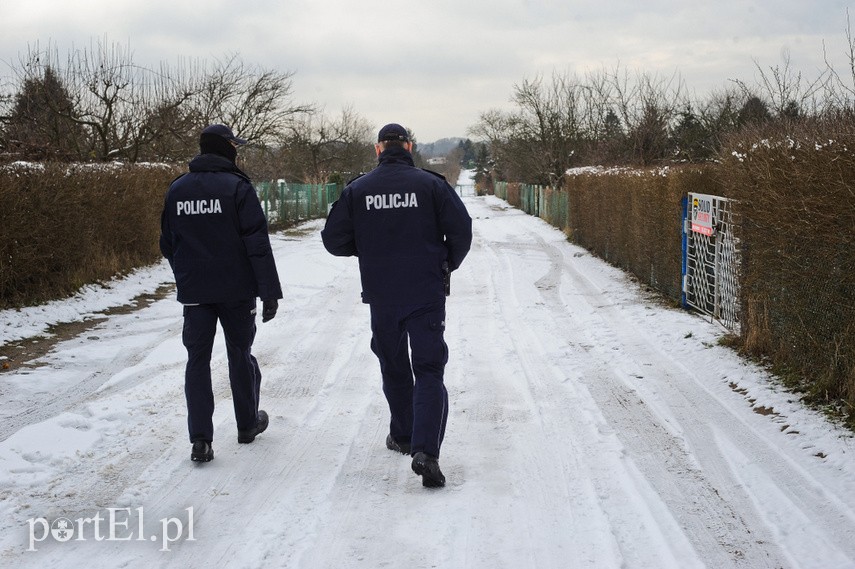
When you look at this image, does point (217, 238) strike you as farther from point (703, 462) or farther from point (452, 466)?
point (703, 462)

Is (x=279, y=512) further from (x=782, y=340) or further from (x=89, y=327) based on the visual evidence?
(x=89, y=327)

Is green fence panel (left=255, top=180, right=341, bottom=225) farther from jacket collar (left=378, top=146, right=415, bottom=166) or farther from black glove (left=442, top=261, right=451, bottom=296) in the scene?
black glove (left=442, top=261, right=451, bottom=296)

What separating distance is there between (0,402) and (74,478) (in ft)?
6.93

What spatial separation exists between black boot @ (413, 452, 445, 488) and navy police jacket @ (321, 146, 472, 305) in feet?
2.71

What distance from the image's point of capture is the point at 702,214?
9.44 meters

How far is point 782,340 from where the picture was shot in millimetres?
6668

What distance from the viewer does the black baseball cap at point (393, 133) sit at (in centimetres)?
452

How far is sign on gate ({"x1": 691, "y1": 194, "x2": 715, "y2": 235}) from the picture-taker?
360 inches

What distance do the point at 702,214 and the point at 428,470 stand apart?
20.9 ft

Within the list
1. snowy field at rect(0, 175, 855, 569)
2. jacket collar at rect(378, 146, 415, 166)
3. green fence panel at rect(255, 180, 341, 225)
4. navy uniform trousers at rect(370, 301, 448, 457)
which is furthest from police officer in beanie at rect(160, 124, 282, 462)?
green fence panel at rect(255, 180, 341, 225)

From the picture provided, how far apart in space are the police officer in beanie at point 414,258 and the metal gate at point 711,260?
465 cm

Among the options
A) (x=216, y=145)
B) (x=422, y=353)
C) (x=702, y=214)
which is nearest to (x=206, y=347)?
(x=216, y=145)

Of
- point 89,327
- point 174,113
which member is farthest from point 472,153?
point 89,327

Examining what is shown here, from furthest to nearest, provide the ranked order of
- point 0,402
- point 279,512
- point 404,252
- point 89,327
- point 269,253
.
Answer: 1. point 89,327
2. point 0,402
3. point 269,253
4. point 404,252
5. point 279,512
